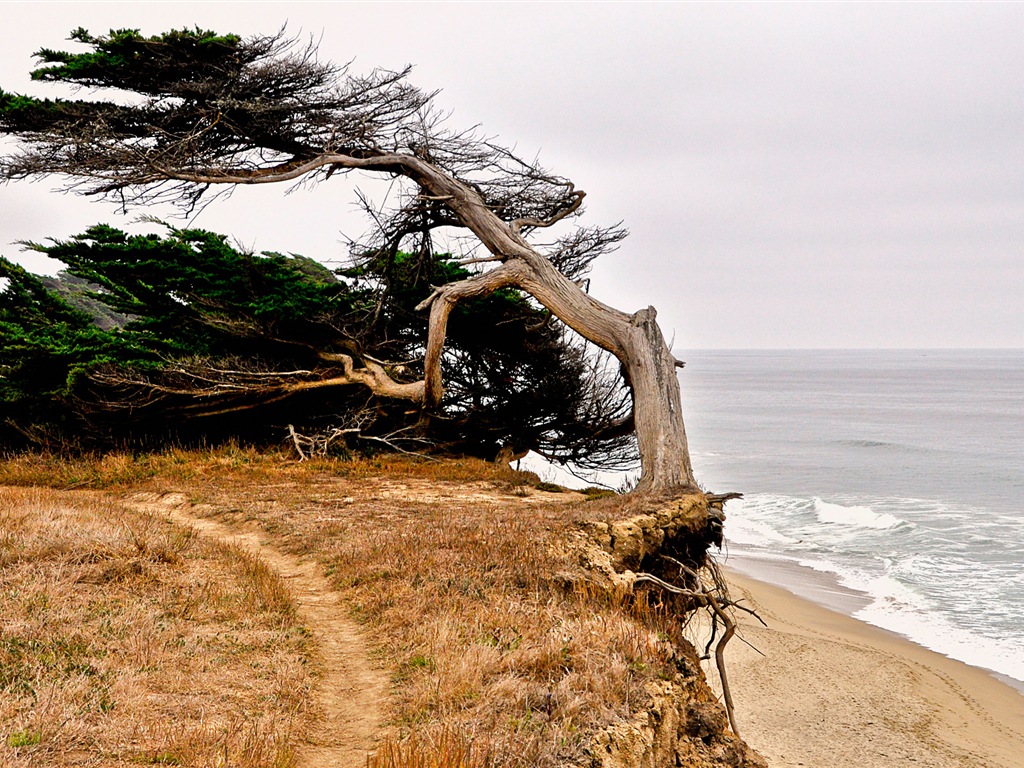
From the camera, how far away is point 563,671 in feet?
14.7

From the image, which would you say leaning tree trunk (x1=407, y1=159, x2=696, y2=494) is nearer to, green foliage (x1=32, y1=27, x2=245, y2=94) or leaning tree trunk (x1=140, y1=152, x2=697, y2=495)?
leaning tree trunk (x1=140, y1=152, x2=697, y2=495)

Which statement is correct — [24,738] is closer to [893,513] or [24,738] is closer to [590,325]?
[590,325]

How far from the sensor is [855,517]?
25.0m

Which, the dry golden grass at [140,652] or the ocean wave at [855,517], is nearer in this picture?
the dry golden grass at [140,652]

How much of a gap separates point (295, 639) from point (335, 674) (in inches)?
22.7

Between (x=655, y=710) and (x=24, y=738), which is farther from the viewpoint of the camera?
(x=655, y=710)

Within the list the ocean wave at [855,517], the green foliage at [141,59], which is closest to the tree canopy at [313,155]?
the green foliage at [141,59]

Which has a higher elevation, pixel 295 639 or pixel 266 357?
pixel 266 357

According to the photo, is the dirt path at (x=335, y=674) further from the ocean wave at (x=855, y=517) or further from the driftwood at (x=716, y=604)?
the ocean wave at (x=855, y=517)

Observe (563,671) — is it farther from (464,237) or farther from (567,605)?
(464,237)

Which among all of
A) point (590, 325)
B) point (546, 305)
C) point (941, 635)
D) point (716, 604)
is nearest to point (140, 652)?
point (716, 604)

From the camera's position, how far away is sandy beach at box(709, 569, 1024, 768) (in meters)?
9.80

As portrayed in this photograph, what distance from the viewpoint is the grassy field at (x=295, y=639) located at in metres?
3.59

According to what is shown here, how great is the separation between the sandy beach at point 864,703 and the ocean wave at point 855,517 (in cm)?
1048
